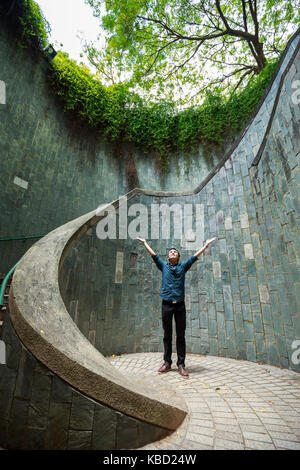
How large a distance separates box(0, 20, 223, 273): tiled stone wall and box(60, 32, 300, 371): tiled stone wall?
438 cm

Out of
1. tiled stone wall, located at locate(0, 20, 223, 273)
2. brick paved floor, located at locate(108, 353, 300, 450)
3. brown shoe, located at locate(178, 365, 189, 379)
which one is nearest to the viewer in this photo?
brick paved floor, located at locate(108, 353, 300, 450)

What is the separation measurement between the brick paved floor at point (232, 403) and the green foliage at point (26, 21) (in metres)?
12.0

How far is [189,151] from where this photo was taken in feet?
40.0

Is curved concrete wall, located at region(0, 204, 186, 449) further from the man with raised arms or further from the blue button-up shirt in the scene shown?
the blue button-up shirt

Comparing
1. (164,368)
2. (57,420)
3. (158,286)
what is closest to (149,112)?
(158,286)

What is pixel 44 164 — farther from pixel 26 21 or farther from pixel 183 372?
pixel 183 372

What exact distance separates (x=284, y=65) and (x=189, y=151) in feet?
24.2

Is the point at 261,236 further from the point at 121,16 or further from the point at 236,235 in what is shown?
the point at 121,16

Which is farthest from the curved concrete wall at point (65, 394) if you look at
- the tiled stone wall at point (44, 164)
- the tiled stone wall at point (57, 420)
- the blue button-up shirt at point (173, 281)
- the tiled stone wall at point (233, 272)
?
the tiled stone wall at point (44, 164)

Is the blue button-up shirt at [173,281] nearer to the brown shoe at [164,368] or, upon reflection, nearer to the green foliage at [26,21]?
the brown shoe at [164,368]

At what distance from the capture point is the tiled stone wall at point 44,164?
25.8 feet

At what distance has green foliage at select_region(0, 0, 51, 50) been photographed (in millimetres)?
8328

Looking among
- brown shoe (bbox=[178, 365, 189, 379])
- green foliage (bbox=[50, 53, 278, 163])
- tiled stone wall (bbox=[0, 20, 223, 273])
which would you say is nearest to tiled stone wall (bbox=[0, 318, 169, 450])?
brown shoe (bbox=[178, 365, 189, 379])

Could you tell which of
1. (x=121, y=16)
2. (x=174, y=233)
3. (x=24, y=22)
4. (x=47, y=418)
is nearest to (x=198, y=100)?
(x=121, y=16)
